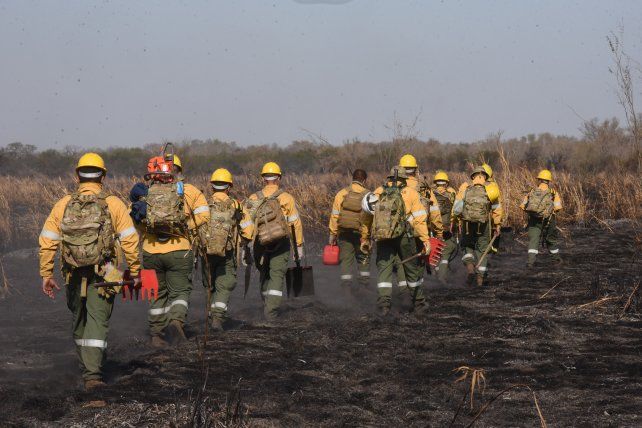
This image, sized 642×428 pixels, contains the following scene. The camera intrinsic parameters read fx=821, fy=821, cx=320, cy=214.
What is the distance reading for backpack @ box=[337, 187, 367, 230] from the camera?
11977 millimetres

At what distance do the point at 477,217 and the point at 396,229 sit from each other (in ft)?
9.77

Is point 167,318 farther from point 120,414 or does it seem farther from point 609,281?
Result: point 609,281

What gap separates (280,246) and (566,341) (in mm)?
3790

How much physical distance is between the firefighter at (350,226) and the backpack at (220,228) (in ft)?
7.45

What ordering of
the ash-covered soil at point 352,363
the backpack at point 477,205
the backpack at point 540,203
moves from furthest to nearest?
the backpack at point 540,203 < the backpack at point 477,205 < the ash-covered soil at point 352,363

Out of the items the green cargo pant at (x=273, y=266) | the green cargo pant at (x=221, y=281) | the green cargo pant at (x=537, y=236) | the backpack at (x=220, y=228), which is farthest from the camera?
the green cargo pant at (x=537, y=236)

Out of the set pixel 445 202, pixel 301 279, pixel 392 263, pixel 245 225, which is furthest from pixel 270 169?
pixel 445 202

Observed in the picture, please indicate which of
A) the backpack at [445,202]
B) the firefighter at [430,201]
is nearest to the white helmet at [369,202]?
the firefighter at [430,201]

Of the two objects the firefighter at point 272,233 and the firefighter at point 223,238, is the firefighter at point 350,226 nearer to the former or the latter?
the firefighter at point 272,233

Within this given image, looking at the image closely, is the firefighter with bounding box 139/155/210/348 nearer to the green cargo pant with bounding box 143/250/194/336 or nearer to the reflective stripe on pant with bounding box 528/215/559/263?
the green cargo pant with bounding box 143/250/194/336

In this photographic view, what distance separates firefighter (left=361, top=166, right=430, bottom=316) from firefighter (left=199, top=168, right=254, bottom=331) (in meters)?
1.63

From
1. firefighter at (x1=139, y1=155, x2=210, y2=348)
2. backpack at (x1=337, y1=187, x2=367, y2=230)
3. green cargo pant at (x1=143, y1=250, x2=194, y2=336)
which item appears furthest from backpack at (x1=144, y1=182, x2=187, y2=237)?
backpack at (x1=337, y1=187, x2=367, y2=230)

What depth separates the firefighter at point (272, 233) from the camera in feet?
34.7

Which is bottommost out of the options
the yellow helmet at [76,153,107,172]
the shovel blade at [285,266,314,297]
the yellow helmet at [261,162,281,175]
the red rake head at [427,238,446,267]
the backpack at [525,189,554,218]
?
the shovel blade at [285,266,314,297]
